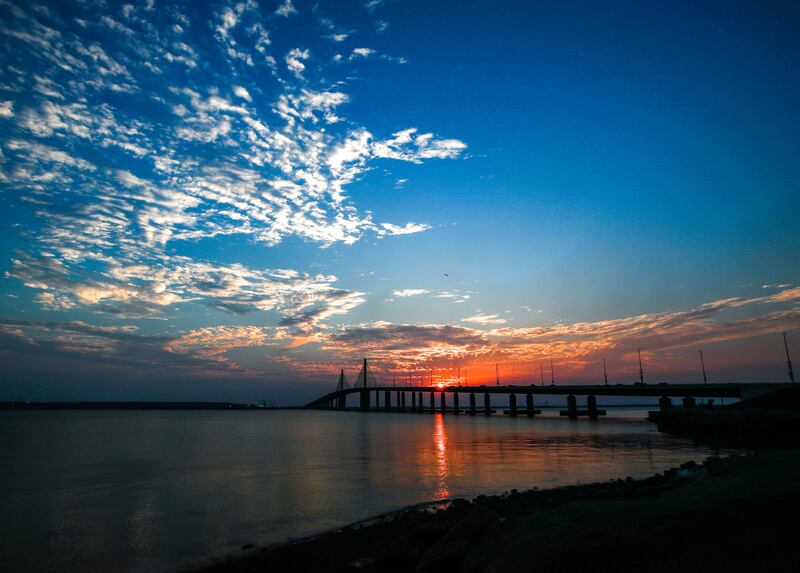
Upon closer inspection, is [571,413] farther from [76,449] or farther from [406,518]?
[406,518]

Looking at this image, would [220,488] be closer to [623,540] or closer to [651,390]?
[623,540]

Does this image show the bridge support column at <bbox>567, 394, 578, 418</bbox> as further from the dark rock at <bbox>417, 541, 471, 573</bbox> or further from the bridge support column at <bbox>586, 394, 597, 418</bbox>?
the dark rock at <bbox>417, 541, 471, 573</bbox>

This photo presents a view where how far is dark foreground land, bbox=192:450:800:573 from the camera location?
7.61 meters

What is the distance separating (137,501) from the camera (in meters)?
24.6

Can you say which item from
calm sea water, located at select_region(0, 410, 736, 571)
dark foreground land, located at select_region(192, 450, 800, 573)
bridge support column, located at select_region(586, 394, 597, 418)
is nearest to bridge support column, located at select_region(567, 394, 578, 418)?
bridge support column, located at select_region(586, 394, 597, 418)

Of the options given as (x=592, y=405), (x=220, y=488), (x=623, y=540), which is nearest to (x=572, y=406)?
(x=592, y=405)

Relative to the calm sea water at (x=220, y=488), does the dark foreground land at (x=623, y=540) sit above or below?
above

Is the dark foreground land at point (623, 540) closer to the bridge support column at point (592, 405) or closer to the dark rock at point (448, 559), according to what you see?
the dark rock at point (448, 559)

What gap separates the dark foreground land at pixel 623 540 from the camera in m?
7.61

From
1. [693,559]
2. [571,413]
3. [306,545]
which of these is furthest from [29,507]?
[571,413]

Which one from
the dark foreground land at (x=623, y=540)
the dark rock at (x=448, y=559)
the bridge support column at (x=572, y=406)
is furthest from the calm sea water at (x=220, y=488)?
the bridge support column at (x=572, y=406)

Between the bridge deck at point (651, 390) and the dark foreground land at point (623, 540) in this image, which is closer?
the dark foreground land at point (623, 540)

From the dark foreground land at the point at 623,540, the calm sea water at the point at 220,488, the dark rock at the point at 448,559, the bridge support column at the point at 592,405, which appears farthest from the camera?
the bridge support column at the point at 592,405

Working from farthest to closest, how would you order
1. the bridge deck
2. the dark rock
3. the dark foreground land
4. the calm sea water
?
the bridge deck → the calm sea water → the dark rock → the dark foreground land
